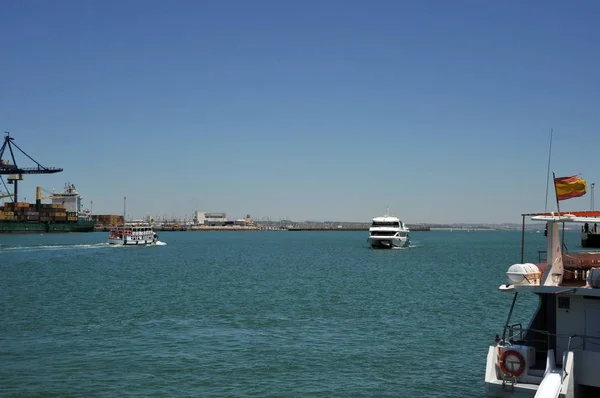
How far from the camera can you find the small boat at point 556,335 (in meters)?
14.1

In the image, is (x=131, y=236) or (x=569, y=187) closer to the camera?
(x=569, y=187)

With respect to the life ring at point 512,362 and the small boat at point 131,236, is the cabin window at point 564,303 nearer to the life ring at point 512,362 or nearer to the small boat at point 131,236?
the life ring at point 512,362

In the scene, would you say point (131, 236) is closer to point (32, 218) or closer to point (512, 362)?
point (32, 218)

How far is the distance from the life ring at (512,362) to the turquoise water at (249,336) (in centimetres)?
446

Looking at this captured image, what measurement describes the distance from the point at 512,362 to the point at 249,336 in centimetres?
1536

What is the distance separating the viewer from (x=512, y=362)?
1467 centimetres

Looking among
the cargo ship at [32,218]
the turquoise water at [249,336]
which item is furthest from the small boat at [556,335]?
the cargo ship at [32,218]

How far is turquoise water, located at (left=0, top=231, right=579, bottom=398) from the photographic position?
20078 millimetres

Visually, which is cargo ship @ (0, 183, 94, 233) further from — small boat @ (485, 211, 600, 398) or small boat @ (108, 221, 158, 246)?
small boat @ (485, 211, 600, 398)

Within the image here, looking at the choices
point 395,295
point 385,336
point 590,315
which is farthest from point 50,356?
point 395,295

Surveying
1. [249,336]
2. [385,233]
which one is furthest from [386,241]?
[249,336]

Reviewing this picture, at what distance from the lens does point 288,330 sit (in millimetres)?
29219

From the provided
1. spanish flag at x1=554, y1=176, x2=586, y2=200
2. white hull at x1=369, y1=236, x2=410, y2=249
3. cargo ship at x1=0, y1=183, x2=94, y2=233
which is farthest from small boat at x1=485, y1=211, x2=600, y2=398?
cargo ship at x1=0, y1=183, x2=94, y2=233

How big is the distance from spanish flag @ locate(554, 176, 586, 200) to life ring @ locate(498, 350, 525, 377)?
4.46m
